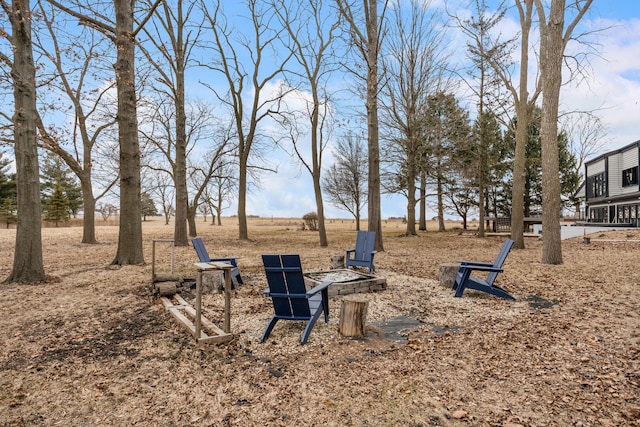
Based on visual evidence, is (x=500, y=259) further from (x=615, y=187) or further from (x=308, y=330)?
(x=615, y=187)

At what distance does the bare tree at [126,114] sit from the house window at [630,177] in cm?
2680

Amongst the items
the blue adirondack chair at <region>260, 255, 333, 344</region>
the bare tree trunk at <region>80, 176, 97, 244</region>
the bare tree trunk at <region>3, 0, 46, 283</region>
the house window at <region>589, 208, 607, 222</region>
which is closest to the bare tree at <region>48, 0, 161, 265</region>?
the bare tree trunk at <region>3, 0, 46, 283</region>

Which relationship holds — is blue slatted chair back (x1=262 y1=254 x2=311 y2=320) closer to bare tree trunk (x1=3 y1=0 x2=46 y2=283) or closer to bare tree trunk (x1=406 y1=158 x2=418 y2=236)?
bare tree trunk (x1=3 y1=0 x2=46 y2=283)

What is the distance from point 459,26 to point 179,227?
49.0 feet

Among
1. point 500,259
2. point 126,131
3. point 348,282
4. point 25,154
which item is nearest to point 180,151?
point 126,131

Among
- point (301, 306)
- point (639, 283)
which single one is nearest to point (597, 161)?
point (639, 283)

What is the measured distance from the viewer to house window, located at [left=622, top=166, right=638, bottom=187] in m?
22.0

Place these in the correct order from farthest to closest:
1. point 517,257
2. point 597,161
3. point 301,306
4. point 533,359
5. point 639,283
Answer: point 597,161
point 517,257
point 639,283
point 301,306
point 533,359

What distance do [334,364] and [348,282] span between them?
3014mm

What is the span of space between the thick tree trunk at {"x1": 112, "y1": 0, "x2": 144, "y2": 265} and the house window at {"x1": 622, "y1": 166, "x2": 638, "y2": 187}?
2685 centimetres

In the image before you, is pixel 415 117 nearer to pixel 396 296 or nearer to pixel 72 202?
pixel 396 296

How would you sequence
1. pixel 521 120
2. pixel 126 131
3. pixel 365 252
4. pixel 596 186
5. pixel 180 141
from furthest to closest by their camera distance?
pixel 596 186 → pixel 180 141 → pixel 521 120 → pixel 126 131 → pixel 365 252

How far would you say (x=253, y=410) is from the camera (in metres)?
2.75

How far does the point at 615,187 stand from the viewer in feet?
79.0
